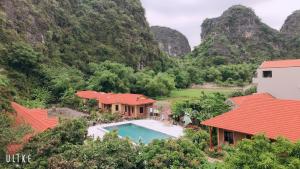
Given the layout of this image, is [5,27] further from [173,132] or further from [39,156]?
[39,156]

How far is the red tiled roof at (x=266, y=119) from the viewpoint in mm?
12023

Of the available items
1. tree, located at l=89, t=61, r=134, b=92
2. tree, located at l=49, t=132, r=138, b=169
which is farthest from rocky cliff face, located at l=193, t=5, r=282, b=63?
tree, located at l=49, t=132, r=138, b=169

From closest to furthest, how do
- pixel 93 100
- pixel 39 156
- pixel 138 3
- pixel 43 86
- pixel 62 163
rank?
pixel 62 163
pixel 39 156
pixel 93 100
pixel 43 86
pixel 138 3

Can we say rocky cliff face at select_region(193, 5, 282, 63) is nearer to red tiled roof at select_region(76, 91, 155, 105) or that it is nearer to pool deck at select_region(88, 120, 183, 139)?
red tiled roof at select_region(76, 91, 155, 105)

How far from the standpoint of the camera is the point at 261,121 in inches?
514

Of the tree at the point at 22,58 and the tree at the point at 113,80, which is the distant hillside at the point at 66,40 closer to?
the tree at the point at 22,58

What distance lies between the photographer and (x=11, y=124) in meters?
10.6

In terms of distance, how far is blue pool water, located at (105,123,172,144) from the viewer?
20.1 m

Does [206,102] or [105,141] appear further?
[206,102]

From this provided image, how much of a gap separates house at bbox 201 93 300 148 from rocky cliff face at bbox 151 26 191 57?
8665 centimetres

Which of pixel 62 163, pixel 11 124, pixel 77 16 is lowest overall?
pixel 62 163

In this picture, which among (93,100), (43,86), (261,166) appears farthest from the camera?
(43,86)

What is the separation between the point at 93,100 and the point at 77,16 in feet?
97.2

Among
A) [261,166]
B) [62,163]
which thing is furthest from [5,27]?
[261,166]
